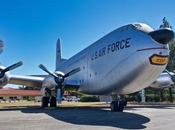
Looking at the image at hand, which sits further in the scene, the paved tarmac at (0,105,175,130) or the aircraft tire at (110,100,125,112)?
the aircraft tire at (110,100,125,112)

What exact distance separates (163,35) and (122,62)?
11.6ft

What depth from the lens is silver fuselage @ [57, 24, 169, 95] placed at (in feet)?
55.0

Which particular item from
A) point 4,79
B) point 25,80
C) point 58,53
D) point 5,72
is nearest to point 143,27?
point 5,72

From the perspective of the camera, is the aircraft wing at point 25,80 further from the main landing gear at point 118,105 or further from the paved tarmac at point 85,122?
the paved tarmac at point 85,122

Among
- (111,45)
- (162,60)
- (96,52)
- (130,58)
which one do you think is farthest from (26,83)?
(162,60)

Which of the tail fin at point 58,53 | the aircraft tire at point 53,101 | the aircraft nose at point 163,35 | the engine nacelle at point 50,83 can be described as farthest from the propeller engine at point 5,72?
the tail fin at point 58,53

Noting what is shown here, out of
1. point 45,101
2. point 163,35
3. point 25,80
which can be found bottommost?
point 45,101

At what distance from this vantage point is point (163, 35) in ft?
52.4

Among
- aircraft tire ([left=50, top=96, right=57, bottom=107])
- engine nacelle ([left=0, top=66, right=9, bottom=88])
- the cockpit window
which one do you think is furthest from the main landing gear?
engine nacelle ([left=0, top=66, right=9, bottom=88])

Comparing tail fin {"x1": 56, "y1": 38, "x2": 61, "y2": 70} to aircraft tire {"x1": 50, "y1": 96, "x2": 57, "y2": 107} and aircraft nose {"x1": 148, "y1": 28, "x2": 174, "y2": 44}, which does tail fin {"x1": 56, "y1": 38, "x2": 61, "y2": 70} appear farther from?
aircraft nose {"x1": 148, "y1": 28, "x2": 174, "y2": 44}

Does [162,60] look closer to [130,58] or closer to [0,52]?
[130,58]

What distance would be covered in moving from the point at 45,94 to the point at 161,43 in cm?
1310

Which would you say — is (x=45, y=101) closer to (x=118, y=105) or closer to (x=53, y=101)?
(x=53, y=101)

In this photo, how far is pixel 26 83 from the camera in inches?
1117
